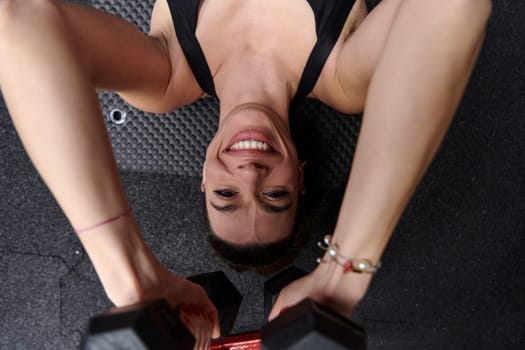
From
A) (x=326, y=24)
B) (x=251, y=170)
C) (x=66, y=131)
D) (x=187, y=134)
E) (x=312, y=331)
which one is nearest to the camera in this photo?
(x=312, y=331)

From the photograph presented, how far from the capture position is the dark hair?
0.96m

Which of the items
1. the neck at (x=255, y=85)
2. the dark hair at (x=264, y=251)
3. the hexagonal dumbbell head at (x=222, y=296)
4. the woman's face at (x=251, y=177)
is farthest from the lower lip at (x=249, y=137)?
the hexagonal dumbbell head at (x=222, y=296)

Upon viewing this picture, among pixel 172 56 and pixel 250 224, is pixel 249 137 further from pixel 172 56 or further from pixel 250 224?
pixel 172 56

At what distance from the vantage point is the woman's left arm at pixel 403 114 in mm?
581

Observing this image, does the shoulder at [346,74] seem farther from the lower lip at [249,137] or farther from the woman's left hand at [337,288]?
the woman's left hand at [337,288]

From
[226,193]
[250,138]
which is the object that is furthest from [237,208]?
[250,138]

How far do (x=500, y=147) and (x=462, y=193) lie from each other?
18 centimetres

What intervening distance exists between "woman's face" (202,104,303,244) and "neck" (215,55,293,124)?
64 mm

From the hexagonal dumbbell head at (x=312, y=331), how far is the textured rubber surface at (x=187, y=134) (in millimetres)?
698

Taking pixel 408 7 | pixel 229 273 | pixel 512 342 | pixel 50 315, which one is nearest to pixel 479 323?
pixel 512 342

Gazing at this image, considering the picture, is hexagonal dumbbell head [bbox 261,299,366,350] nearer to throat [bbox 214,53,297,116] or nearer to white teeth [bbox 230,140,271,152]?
white teeth [bbox 230,140,271,152]

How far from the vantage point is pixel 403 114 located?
22.9 inches

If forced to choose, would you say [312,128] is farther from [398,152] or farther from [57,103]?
[57,103]

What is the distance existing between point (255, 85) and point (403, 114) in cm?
50
